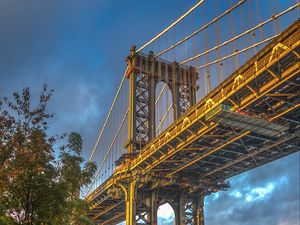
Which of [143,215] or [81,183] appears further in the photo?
[143,215]

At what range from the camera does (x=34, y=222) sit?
20.1 metres

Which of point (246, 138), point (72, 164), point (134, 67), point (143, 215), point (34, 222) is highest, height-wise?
point (134, 67)

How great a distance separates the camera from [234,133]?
1614 inches

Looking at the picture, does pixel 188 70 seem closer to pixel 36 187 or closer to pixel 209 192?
pixel 209 192

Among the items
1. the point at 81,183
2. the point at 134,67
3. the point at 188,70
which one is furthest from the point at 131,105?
the point at 81,183

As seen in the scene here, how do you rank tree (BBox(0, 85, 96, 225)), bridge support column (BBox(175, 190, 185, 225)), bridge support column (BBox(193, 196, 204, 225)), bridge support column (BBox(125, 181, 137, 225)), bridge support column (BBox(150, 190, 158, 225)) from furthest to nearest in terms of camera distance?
bridge support column (BBox(193, 196, 204, 225))
bridge support column (BBox(175, 190, 185, 225))
bridge support column (BBox(150, 190, 158, 225))
bridge support column (BBox(125, 181, 137, 225))
tree (BBox(0, 85, 96, 225))

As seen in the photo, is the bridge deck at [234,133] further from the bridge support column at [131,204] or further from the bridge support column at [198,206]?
the bridge support column at [198,206]

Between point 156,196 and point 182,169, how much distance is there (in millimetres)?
7452

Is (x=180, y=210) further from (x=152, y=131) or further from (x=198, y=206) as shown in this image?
(x=152, y=131)

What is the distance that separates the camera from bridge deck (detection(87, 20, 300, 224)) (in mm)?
30734

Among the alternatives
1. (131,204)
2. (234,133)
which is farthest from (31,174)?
(131,204)

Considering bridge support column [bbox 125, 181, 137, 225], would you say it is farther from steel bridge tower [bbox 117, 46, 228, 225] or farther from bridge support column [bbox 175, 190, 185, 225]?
bridge support column [bbox 175, 190, 185, 225]

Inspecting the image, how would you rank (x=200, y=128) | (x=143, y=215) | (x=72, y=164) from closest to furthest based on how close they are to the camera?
1. (x=72, y=164)
2. (x=200, y=128)
3. (x=143, y=215)

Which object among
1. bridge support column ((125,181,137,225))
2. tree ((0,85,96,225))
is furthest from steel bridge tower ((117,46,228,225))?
tree ((0,85,96,225))
